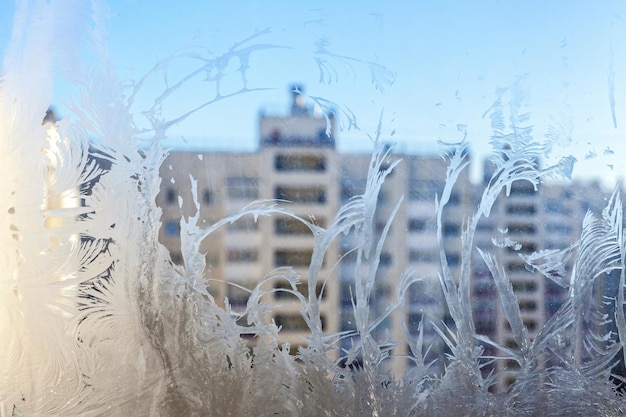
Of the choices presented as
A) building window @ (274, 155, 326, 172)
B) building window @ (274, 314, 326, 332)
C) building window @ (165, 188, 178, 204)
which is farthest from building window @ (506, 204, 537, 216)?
building window @ (165, 188, 178, 204)

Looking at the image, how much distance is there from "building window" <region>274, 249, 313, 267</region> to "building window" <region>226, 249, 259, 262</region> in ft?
0.17

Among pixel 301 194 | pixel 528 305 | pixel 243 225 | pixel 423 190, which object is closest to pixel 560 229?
pixel 528 305

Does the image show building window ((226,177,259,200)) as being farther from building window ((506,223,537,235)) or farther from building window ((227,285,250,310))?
building window ((506,223,537,235))

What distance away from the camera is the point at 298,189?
1334 millimetres

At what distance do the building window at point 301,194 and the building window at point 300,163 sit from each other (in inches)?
1.9

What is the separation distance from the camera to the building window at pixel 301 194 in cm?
133

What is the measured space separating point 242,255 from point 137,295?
0.87 ft

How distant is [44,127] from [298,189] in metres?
0.62

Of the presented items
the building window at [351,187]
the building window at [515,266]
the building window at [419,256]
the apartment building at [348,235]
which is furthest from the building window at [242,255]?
the building window at [515,266]

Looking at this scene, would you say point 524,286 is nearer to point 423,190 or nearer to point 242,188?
point 423,190

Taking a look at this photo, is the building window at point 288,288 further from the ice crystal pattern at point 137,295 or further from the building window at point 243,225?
the building window at point 243,225

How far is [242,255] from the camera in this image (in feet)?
4.33

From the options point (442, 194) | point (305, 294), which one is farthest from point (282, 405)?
point (442, 194)

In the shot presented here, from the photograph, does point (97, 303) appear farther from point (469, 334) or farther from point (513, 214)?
point (513, 214)
